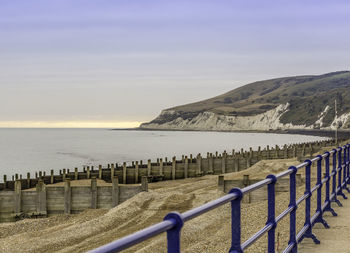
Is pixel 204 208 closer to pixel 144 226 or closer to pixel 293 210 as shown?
pixel 293 210

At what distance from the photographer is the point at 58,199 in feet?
84.6

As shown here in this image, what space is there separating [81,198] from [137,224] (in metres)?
7.54

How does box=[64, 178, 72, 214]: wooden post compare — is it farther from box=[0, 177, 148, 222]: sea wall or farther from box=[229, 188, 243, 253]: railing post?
box=[229, 188, 243, 253]: railing post

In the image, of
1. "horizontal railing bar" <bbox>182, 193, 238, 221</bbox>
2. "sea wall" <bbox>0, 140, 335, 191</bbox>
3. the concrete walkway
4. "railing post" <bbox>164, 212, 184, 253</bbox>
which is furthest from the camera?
"sea wall" <bbox>0, 140, 335, 191</bbox>

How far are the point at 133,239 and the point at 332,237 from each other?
24.8 feet

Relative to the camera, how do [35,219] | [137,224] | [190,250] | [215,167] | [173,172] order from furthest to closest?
[215,167]
[173,172]
[35,219]
[137,224]
[190,250]

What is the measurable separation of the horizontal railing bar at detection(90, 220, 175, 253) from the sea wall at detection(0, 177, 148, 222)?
73.8ft

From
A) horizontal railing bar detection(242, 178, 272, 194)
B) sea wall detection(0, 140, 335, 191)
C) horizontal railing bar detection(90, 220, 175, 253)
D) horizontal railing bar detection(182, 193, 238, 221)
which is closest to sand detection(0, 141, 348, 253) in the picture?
horizontal railing bar detection(242, 178, 272, 194)

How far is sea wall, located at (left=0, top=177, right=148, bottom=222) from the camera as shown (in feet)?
83.1

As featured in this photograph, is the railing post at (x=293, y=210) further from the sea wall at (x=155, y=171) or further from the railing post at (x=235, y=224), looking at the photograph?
the sea wall at (x=155, y=171)

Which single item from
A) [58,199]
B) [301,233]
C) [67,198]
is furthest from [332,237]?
[58,199]

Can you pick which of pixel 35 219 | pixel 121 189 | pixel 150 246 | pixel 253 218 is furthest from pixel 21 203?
pixel 253 218

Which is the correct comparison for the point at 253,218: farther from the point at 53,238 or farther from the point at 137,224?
the point at 53,238

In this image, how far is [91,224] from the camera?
1930cm
